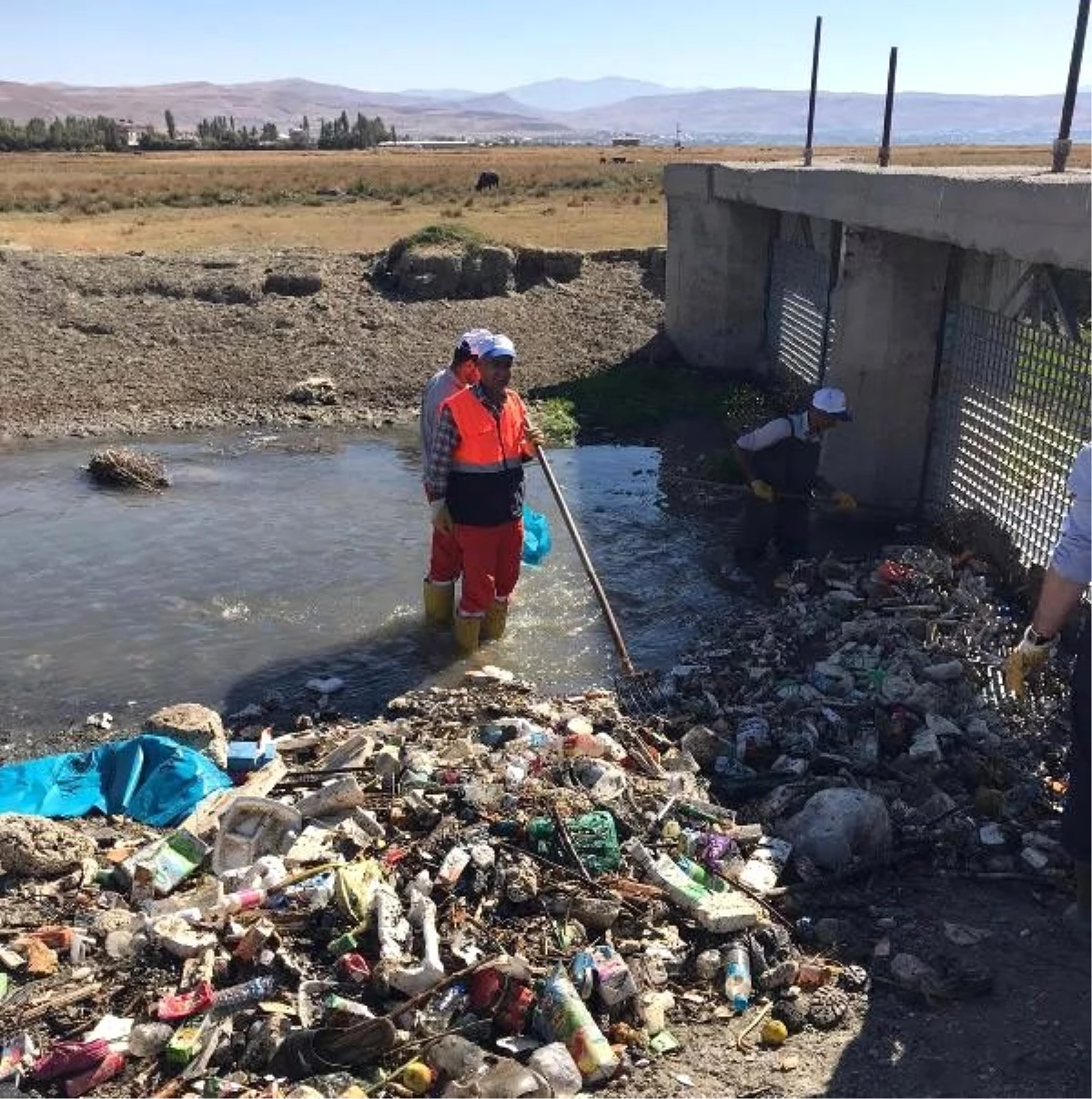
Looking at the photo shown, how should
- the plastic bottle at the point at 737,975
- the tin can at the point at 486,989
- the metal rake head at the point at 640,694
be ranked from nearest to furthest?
the tin can at the point at 486,989
the plastic bottle at the point at 737,975
the metal rake head at the point at 640,694

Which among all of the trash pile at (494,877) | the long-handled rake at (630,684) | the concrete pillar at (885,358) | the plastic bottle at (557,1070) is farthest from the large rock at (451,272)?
the plastic bottle at (557,1070)

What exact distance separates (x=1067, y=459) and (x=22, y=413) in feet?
Result: 38.8

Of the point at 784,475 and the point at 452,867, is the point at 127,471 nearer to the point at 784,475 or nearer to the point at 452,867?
the point at 784,475

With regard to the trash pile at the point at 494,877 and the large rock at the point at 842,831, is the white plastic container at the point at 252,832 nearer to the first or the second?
the trash pile at the point at 494,877

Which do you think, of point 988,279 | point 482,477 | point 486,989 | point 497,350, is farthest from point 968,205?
point 486,989

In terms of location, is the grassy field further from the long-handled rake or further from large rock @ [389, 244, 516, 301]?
the long-handled rake

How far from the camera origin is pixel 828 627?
7840 millimetres

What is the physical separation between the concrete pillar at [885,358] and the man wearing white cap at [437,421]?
3794 mm

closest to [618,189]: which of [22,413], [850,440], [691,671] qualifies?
[22,413]

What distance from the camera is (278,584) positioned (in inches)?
365

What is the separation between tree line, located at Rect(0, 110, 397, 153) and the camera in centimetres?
8125

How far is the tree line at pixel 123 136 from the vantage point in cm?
8125

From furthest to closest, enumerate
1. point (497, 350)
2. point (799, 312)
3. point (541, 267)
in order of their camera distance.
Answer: point (541, 267), point (799, 312), point (497, 350)

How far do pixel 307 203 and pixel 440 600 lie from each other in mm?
37393
